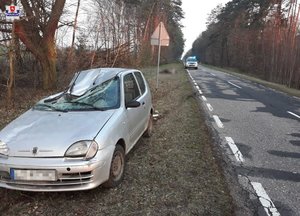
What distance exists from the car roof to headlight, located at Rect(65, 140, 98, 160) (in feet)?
5.32

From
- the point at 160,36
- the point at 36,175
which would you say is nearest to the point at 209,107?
the point at 160,36

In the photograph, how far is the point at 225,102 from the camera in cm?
1327

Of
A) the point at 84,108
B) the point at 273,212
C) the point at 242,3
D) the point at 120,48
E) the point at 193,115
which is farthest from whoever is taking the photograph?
the point at 242,3

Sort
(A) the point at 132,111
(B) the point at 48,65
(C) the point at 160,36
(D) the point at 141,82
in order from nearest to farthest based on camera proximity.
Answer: (A) the point at 132,111
(D) the point at 141,82
(B) the point at 48,65
(C) the point at 160,36

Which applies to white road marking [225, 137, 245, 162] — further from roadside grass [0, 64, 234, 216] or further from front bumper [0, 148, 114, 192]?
front bumper [0, 148, 114, 192]

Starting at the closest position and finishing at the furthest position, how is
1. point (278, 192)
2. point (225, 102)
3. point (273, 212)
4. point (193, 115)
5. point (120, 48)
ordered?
point (273, 212)
point (278, 192)
point (193, 115)
point (225, 102)
point (120, 48)

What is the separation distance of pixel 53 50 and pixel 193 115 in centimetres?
743

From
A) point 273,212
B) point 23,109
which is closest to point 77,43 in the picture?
point 23,109

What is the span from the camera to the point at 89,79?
5.89 meters

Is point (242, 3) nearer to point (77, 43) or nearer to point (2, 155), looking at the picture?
point (77, 43)

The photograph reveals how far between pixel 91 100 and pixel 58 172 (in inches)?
63.8

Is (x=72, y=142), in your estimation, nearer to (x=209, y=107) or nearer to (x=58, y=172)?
(x=58, y=172)

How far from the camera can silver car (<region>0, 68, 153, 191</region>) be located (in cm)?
387

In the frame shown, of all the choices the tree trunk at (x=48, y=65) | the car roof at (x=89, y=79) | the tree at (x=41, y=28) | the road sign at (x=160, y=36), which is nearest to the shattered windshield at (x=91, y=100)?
the car roof at (x=89, y=79)
